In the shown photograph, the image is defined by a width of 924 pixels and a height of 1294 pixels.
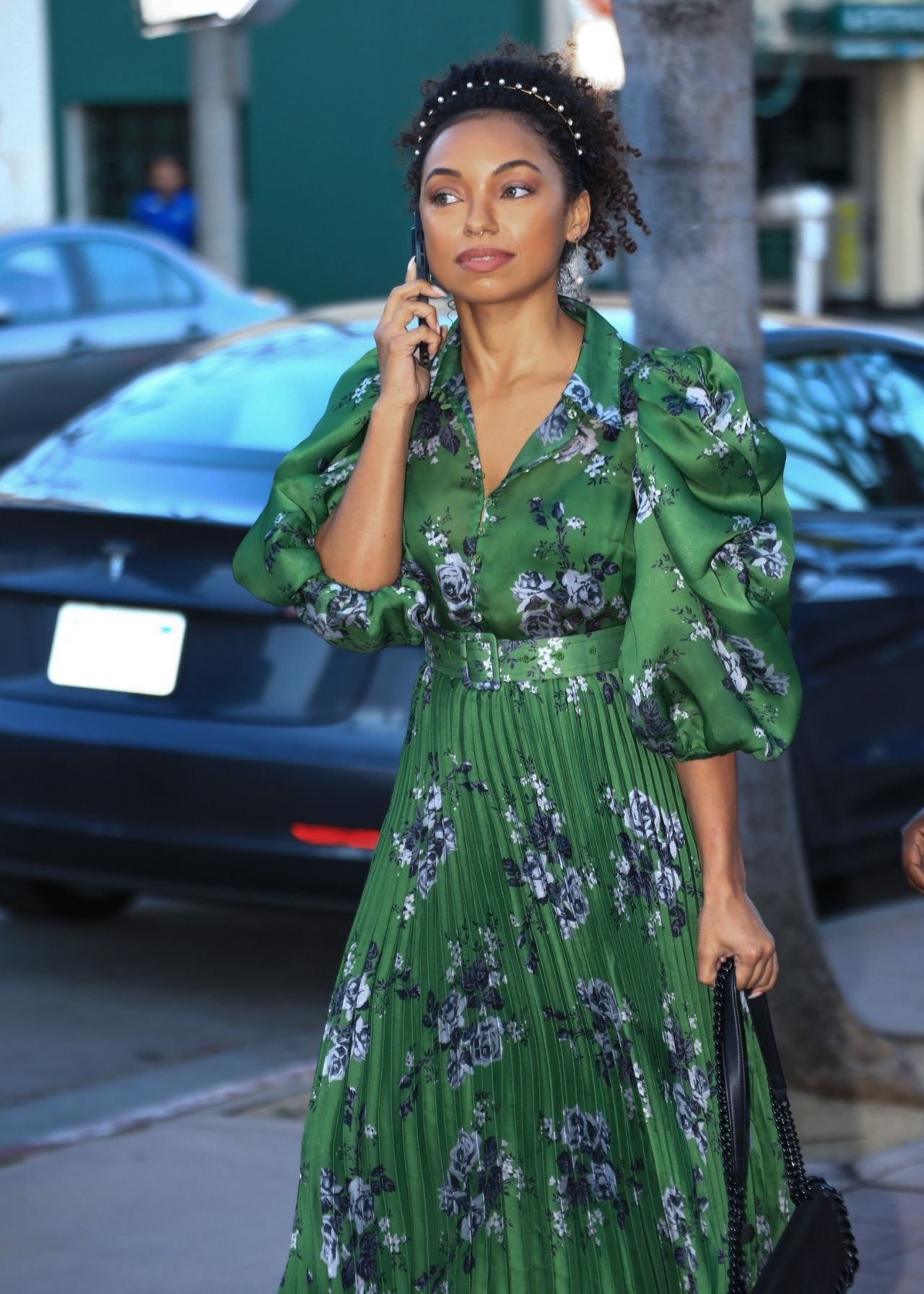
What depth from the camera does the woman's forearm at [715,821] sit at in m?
2.86

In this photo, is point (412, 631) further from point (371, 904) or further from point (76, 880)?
point (76, 880)

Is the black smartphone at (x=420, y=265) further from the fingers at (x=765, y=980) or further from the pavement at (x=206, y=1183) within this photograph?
the pavement at (x=206, y=1183)

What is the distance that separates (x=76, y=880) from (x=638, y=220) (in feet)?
8.78

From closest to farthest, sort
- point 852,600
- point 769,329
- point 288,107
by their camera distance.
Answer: point 852,600 < point 769,329 < point 288,107

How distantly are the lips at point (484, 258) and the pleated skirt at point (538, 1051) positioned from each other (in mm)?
517

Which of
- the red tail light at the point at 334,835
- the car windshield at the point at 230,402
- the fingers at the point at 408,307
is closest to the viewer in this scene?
the fingers at the point at 408,307

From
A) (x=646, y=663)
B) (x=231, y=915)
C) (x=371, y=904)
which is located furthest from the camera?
(x=231, y=915)

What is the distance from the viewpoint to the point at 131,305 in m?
12.1

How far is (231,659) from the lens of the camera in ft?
16.7

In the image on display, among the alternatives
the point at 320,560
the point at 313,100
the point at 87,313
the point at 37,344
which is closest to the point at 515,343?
the point at 320,560

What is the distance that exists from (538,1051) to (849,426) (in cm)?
346

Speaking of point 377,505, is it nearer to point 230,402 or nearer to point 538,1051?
point 538,1051

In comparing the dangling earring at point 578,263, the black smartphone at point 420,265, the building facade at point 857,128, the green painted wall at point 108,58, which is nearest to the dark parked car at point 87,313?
the dangling earring at point 578,263

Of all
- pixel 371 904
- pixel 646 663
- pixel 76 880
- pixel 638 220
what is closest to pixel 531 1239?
pixel 371 904
